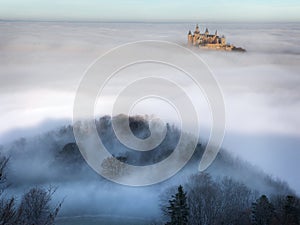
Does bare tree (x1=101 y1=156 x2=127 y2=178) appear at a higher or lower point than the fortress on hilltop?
lower

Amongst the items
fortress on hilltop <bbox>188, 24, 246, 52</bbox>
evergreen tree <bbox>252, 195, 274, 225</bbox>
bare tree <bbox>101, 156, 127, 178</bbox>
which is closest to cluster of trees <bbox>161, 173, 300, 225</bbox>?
evergreen tree <bbox>252, 195, 274, 225</bbox>

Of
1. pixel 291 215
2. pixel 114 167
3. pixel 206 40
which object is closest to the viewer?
pixel 291 215

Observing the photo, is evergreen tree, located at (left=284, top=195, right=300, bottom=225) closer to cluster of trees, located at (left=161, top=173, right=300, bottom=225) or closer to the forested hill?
cluster of trees, located at (left=161, top=173, right=300, bottom=225)

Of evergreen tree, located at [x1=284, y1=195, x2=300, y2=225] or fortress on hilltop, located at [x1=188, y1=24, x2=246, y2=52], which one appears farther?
fortress on hilltop, located at [x1=188, y1=24, x2=246, y2=52]

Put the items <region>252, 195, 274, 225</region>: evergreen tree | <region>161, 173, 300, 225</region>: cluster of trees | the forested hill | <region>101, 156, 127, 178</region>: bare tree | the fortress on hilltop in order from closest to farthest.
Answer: <region>161, 173, 300, 225</region>: cluster of trees < <region>252, 195, 274, 225</region>: evergreen tree < the forested hill < <region>101, 156, 127, 178</region>: bare tree < the fortress on hilltop

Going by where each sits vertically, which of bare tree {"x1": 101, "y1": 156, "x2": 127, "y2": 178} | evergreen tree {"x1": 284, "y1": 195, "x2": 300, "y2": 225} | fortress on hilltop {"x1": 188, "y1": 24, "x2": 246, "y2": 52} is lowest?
evergreen tree {"x1": 284, "y1": 195, "x2": 300, "y2": 225}

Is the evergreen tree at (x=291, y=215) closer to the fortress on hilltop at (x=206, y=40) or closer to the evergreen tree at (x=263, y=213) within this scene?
the evergreen tree at (x=263, y=213)

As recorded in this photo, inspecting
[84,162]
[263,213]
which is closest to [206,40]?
[84,162]

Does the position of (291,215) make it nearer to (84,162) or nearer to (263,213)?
(263,213)

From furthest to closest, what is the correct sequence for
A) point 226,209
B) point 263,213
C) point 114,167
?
point 114,167 < point 226,209 < point 263,213
